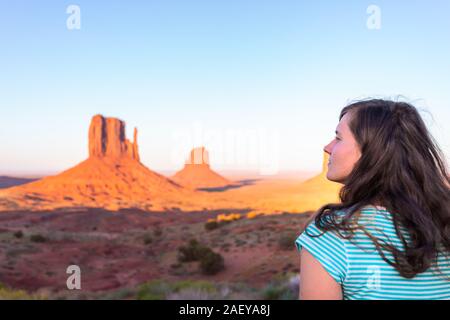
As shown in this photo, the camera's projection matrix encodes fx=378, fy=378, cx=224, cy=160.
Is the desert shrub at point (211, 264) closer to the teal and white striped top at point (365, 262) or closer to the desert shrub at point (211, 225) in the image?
the desert shrub at point (211, 225)

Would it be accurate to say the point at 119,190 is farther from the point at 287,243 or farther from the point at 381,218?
the point at 381,218

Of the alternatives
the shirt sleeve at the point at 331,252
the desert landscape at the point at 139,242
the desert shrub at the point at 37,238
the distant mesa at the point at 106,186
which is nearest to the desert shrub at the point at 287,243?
the desert landscape at the point at 139,242

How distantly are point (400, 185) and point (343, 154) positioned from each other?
25cm

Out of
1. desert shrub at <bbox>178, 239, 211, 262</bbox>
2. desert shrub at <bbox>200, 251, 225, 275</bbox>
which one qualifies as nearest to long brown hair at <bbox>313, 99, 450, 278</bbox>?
desert shrub at <bbox>200, 251, 225, 275</bbox>

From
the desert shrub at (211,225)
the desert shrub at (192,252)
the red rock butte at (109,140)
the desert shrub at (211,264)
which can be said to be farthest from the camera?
the red rock butte at (109,140)

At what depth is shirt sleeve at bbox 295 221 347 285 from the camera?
125cm

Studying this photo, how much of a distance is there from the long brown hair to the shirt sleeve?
0.03m

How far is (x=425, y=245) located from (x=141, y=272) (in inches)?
907

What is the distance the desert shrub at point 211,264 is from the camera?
2084 centimetres

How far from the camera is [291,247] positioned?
21.8 meters

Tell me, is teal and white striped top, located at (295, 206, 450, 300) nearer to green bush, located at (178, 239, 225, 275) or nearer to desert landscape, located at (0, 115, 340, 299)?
desert landscape, located at (0, 115, 340, 299)

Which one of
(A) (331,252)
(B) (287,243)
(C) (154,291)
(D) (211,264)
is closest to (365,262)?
(A) (331,252)

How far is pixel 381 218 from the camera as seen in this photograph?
1.31 m
